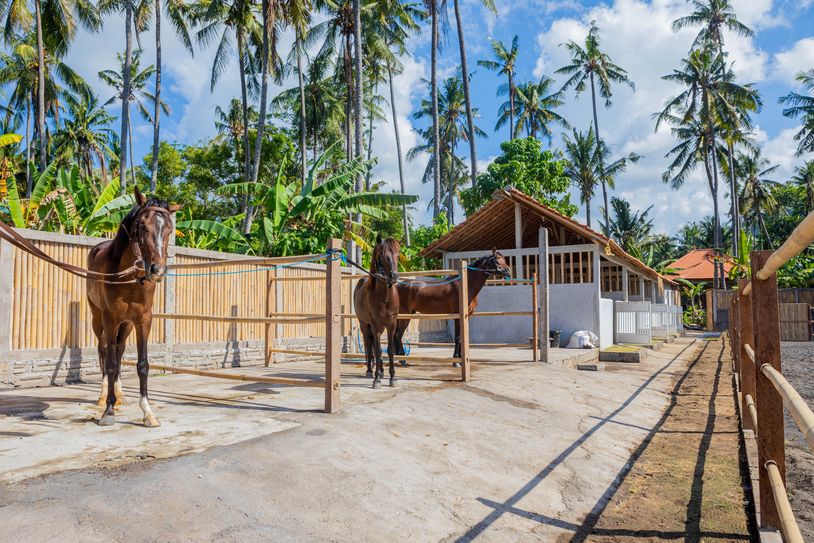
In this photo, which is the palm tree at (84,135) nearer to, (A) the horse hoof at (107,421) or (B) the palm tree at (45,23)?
(B) the palm tree at (45,23)

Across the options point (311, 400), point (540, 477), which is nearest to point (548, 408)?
point (540, 477)

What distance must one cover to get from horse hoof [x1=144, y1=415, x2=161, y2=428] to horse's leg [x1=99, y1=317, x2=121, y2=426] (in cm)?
26

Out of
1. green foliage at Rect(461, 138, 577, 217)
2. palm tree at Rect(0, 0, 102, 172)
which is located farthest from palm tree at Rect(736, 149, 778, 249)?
palm tree at Rect(0, 0, 102, 172)

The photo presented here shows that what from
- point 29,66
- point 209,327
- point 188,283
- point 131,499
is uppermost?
point 29,66

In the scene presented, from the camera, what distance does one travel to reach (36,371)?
695 cm

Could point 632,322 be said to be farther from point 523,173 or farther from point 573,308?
point 523,173

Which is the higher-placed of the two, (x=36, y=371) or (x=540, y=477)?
(x=36, y=371)

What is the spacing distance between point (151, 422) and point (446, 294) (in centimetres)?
677

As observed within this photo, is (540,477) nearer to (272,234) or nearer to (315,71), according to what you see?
(272,234)

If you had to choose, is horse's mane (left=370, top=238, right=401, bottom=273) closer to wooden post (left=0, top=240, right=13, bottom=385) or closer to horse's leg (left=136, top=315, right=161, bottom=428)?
horse's leg (left=136, top=315, right=161, bottom=428)

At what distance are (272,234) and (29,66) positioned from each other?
2281cm

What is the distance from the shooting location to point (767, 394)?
10.3 feet

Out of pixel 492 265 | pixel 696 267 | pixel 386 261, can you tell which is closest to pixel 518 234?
pixel 492 265

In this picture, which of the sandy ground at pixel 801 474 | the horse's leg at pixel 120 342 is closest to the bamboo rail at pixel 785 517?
the sandy ground at pixel 801 474
